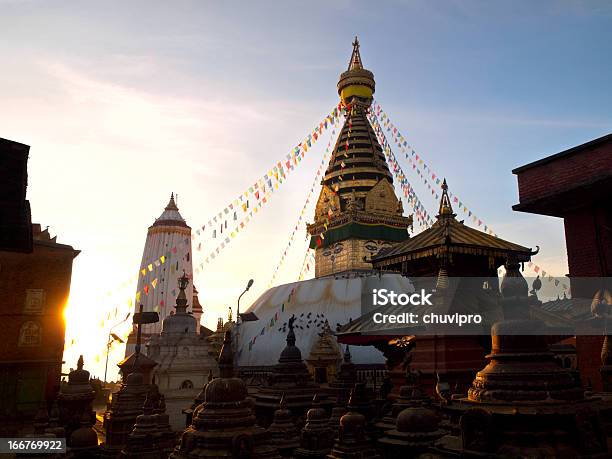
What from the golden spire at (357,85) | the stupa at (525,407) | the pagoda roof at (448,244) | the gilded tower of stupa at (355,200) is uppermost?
the golden spire at (357,85)

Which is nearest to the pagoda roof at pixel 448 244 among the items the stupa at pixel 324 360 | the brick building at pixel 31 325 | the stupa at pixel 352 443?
the stupa at pixel 352 443

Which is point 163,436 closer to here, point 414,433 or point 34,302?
point 414,433

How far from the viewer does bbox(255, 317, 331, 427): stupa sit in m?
12.7

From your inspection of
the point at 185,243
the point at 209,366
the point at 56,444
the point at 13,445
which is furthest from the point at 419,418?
the point at 185,243

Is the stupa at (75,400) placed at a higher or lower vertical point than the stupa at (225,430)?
lower

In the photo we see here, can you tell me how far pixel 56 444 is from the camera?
9492 mm

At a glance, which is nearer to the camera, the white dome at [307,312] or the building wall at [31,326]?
the building wall at [31,326]

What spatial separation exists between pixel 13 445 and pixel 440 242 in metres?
10.8

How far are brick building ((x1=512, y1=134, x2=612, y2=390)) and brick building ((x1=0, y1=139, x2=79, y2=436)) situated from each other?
60.4ft

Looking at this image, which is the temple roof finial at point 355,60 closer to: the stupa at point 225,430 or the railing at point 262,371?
the railing at point 262,371

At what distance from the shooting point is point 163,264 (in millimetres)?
40844

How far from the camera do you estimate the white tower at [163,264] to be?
130 ft

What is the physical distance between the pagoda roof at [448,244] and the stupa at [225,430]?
7512 mm

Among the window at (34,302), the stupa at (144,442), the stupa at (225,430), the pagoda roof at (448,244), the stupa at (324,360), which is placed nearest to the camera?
the stupa at (225,430)
